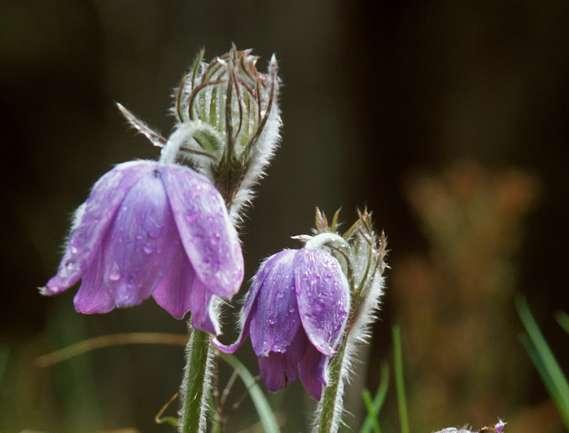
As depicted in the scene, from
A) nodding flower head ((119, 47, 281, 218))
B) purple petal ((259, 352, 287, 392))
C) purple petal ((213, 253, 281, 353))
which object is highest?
nodding flower head ((119, 47, 281, 218))

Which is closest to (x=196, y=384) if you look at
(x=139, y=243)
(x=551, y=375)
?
(x=139, y=243)

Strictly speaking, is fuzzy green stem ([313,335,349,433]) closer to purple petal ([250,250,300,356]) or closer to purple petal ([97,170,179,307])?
purple petal ([250,250,300,356])

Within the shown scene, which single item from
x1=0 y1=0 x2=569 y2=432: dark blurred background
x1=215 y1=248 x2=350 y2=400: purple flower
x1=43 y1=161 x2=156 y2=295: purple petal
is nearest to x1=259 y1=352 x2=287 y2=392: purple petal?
x1=215 y1=248 x2=350 y2=400: purple flower

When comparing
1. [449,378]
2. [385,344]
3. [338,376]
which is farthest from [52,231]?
[338,376]

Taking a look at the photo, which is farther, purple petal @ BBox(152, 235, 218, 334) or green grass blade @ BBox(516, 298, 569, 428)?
green grass blade @ BBox(516, 298, 569, 428)

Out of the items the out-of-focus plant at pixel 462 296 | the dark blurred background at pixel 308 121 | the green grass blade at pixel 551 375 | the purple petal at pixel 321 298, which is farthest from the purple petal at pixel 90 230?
the dark blurred background at pixel 308 121

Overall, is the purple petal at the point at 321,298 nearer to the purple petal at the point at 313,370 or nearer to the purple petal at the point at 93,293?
the purple petal at the point at 313,370

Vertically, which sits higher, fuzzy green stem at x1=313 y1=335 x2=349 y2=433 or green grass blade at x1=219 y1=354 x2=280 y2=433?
fuzzy green stem at x1=313 y1=335 x2=349 y2=433

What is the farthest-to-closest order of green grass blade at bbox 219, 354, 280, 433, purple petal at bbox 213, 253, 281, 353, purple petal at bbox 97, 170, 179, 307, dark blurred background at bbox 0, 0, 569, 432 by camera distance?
dark blurred background at bbox 0, 0, 569, 432 < green grass blade at bbox 219, 354, 280, 433 < purple petal at bbox 213, 253, 281, 353 < purple petal at bbox 97, 170, 179, 307

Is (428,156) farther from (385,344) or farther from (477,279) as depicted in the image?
(477,279)
